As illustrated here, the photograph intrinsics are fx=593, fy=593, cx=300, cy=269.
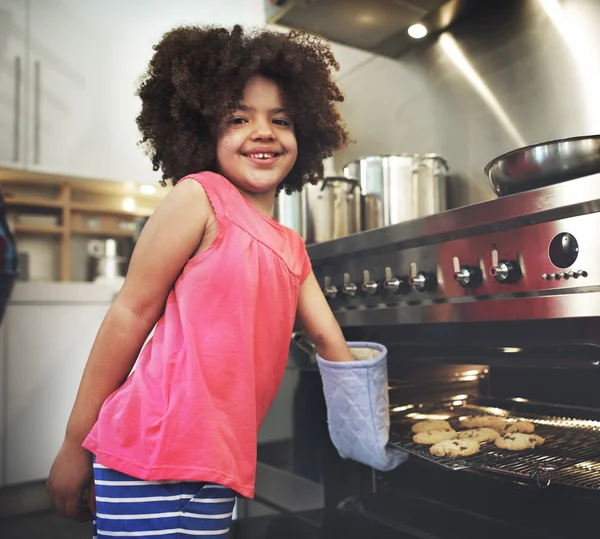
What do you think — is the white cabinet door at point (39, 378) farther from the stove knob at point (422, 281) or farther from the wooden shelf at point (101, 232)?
the stove knob at point (422, 281)

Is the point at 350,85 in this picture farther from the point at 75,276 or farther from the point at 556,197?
the point at 75,276

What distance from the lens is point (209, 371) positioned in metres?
0.72

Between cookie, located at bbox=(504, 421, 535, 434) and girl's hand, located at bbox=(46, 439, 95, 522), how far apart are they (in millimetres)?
638

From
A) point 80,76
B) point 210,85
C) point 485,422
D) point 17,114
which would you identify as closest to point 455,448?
point 485,422

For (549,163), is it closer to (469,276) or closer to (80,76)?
(469,276)

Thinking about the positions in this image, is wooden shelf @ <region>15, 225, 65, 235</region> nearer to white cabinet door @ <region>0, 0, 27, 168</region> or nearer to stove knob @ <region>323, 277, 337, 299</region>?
white cabinet door @ <region>0, 0, 27, 168</region>

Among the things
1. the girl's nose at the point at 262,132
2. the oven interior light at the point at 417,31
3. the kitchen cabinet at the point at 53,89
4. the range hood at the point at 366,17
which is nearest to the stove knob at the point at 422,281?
the girl's nose at the point at 262,132

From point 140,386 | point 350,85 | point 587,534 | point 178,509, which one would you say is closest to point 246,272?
point 140,386

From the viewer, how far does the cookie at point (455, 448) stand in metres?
0.84

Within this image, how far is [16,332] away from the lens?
2.23 meters

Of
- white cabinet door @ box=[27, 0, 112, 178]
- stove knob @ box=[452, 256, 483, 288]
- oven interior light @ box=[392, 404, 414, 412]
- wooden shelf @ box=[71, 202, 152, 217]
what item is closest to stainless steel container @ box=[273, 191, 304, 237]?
oven interior light @ box=[392, 404, 414, 412]

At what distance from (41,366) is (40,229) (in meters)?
0.78

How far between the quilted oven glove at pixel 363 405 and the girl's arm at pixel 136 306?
0.95ft

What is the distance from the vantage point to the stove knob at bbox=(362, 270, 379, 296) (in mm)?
1086
